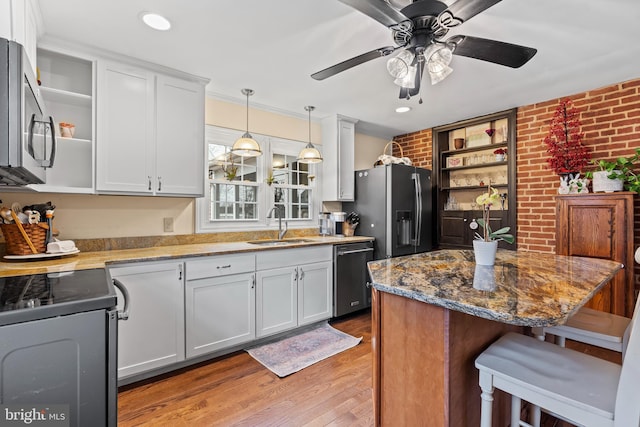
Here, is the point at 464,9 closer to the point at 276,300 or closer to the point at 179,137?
the point at 179,137

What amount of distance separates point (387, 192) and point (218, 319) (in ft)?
7.50

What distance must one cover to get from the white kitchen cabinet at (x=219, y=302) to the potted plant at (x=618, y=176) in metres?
3.14

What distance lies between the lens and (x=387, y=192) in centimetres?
360

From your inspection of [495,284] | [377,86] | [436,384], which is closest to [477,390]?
[436,384]

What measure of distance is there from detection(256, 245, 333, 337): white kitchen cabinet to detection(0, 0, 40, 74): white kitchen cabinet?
1.97 metres

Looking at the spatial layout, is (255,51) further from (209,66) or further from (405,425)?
(405,425)

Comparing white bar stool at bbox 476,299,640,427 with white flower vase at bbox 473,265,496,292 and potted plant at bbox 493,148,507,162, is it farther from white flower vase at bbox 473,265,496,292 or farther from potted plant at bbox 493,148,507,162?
potted plant at bbox 493,148,507,162

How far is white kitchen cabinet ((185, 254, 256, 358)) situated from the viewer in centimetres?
234

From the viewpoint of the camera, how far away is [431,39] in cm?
156

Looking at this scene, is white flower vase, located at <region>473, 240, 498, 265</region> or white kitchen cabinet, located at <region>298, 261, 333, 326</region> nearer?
white flower vase, located at <region>473, 240, 498, 265</region>

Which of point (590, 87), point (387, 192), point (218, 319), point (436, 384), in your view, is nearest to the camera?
point (436, 384)

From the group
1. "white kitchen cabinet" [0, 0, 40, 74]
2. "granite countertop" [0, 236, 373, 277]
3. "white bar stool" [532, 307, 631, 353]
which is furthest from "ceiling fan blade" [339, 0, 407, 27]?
"granite countertop" [0, 236, 373, 277]

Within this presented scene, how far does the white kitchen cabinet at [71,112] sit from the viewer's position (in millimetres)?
2217

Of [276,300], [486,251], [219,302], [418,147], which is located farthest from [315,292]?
[418,147]
